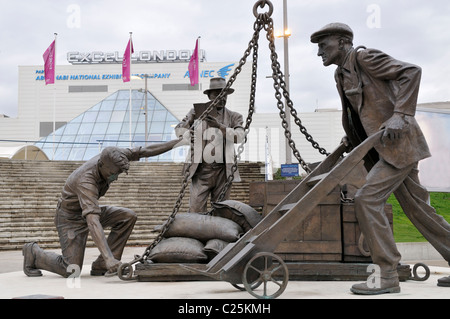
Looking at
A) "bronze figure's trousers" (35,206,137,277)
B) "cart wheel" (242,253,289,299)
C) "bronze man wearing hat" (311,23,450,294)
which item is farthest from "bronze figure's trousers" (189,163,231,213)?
"cart wheel" (242,253,289,299)

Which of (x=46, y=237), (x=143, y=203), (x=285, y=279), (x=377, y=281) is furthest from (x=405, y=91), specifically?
(x=143, y=203)

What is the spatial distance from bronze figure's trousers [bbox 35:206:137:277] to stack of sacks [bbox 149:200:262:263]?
667 millimetres

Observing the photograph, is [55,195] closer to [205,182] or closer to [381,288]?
[205,182]

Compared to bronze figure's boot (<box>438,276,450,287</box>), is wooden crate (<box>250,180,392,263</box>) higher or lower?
higher

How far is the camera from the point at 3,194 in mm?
14156

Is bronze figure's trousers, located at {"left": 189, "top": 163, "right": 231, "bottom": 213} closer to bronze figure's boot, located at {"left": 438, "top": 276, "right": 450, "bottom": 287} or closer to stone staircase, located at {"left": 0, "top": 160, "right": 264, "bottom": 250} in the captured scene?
bronze figure's boot, located at {"left": 438, "top": 276, "right": 450, "bottom": 287}

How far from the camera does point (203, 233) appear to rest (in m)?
5.36

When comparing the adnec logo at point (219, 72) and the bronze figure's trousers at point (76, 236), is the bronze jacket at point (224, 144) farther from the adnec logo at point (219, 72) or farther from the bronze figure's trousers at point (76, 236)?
the adnec logo at point (219, 72)

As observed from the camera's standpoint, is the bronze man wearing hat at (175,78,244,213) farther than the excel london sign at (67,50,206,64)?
No

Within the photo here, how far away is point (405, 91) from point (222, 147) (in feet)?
10.6

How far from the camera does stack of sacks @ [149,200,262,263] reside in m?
5.07

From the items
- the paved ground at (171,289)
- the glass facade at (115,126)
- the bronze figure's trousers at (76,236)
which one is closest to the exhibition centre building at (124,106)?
the glass facade at (115,126)

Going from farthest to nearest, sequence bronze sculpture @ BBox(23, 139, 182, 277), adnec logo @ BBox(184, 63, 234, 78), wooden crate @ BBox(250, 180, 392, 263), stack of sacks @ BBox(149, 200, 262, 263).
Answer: adnec logo @ BBox(184, 63, 234, 78) < bronze sculpture @ BBox(23, 139, 182, 277) < stack of sacks @ BBox(149, 200, 262, 263) < wooden crate @ BBox(250, 180, 392, 263)
